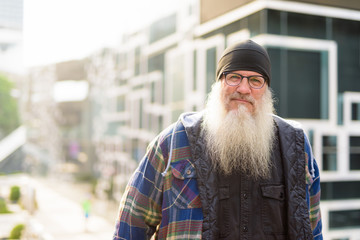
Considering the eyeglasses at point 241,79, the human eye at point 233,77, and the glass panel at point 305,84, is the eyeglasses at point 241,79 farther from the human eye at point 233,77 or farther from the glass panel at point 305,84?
the glass panel at point 305,84

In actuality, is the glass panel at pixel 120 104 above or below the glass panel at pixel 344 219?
above

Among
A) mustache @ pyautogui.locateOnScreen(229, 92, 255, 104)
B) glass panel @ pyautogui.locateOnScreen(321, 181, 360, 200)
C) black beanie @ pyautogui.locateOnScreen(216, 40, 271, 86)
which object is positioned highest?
black beanie @ pyautogui.locateOnScreen(216, 40, 271, 86)

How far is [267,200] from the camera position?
1469 millimetres

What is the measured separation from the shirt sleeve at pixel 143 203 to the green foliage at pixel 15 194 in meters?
6.96

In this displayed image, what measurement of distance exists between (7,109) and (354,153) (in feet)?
19.7

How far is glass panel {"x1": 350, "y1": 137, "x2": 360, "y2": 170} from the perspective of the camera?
13.8ft

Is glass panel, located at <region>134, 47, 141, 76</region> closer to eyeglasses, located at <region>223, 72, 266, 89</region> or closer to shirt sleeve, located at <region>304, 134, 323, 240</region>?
eyeglasses, located at <region>223, 72, 266, 89</region>

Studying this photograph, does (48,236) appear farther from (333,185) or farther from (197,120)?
(197,120)

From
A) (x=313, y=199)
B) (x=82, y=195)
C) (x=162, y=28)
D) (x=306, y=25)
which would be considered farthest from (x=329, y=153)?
(x=82, y=195)

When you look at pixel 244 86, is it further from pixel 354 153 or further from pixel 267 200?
pixel 354 153

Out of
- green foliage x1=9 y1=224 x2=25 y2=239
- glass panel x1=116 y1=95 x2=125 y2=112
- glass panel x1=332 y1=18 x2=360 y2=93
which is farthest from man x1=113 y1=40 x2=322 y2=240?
glass panel x1=116 y1=95 x2=125 y2=112

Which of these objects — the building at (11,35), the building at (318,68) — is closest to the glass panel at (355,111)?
the building at (318,68)

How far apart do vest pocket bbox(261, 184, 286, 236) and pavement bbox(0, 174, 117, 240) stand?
20.6 ft

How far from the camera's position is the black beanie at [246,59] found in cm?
155
